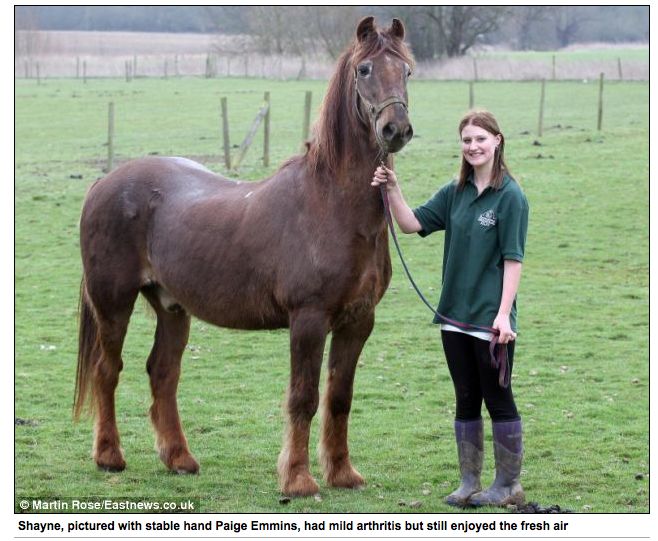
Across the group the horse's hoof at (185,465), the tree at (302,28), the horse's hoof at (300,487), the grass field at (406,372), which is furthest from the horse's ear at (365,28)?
the tree at (302,28)

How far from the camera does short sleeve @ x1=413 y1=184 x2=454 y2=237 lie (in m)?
5.47

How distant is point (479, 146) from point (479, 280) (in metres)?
0.73

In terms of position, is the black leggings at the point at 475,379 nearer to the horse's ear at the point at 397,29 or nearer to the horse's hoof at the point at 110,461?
the horse's ear at the point at 397,29

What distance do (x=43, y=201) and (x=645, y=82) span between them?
91.1ft

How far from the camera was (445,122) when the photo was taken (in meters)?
29.5

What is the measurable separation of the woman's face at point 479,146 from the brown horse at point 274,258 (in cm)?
42

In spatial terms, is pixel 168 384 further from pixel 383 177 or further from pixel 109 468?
pixel 383 177

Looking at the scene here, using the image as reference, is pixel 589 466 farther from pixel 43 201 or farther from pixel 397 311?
Result: pixel 43 201

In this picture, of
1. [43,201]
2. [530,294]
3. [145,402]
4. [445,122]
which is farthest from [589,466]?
[445,122]

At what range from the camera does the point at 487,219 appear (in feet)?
16.9

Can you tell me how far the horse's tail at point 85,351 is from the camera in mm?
6590

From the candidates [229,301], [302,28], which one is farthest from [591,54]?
[229,301]

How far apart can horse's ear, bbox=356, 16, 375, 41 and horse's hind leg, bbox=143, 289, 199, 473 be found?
7.69 feet

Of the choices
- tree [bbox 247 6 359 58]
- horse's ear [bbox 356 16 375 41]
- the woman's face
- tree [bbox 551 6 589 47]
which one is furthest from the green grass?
the woman's face
